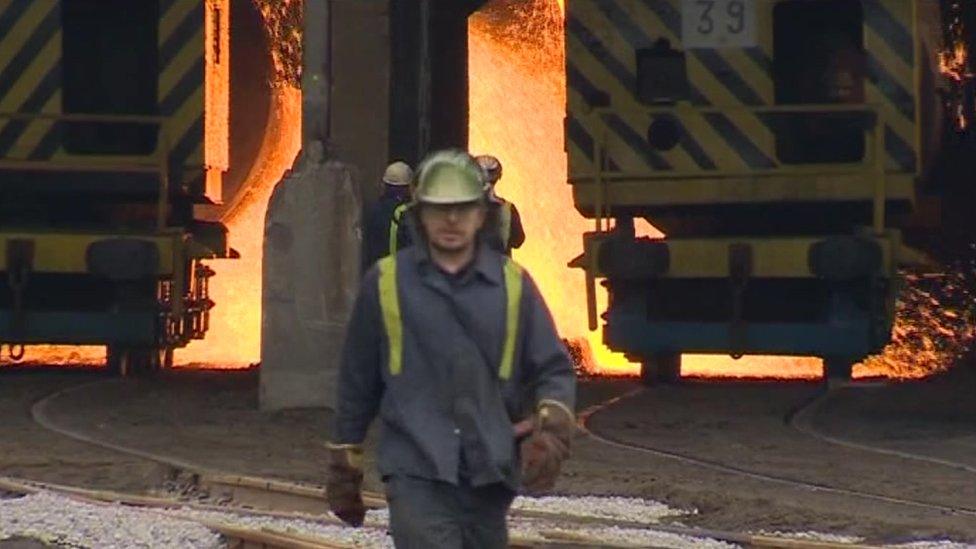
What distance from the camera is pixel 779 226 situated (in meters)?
15.7

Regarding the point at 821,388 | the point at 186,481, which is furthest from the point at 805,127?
the point at 186,481

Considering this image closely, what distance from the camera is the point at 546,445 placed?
5.64m

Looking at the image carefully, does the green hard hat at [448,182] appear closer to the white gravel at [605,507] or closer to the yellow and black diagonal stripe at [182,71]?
the white gravel at [605,507]

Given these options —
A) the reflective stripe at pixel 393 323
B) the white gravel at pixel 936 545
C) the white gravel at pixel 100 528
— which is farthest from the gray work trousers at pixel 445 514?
the white gravel at pixel 936 545

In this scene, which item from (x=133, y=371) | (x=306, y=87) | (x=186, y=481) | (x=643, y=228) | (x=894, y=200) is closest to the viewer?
(x=186, y=481)

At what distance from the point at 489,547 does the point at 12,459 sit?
5.84 meters

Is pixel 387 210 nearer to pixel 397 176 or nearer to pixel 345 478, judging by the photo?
pixel 397 176

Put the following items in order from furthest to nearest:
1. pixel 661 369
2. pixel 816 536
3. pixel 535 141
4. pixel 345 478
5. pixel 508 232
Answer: pixel 535 141 → pixel 661 369 → pixel 508 232 → pixel 816 536 → pixel 345 478

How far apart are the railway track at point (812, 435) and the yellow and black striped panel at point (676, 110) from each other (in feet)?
5.15

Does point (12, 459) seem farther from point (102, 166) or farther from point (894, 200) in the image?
point (894, 200)

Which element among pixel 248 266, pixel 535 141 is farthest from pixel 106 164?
pixel 535 141

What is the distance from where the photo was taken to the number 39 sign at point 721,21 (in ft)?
49.6

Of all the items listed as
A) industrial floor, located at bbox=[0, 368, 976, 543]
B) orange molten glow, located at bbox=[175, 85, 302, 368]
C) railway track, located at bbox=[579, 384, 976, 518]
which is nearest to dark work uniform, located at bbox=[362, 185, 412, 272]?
industrial floor, located at bbox=[0, 368, 976, 543]

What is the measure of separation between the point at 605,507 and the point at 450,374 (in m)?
4.15
